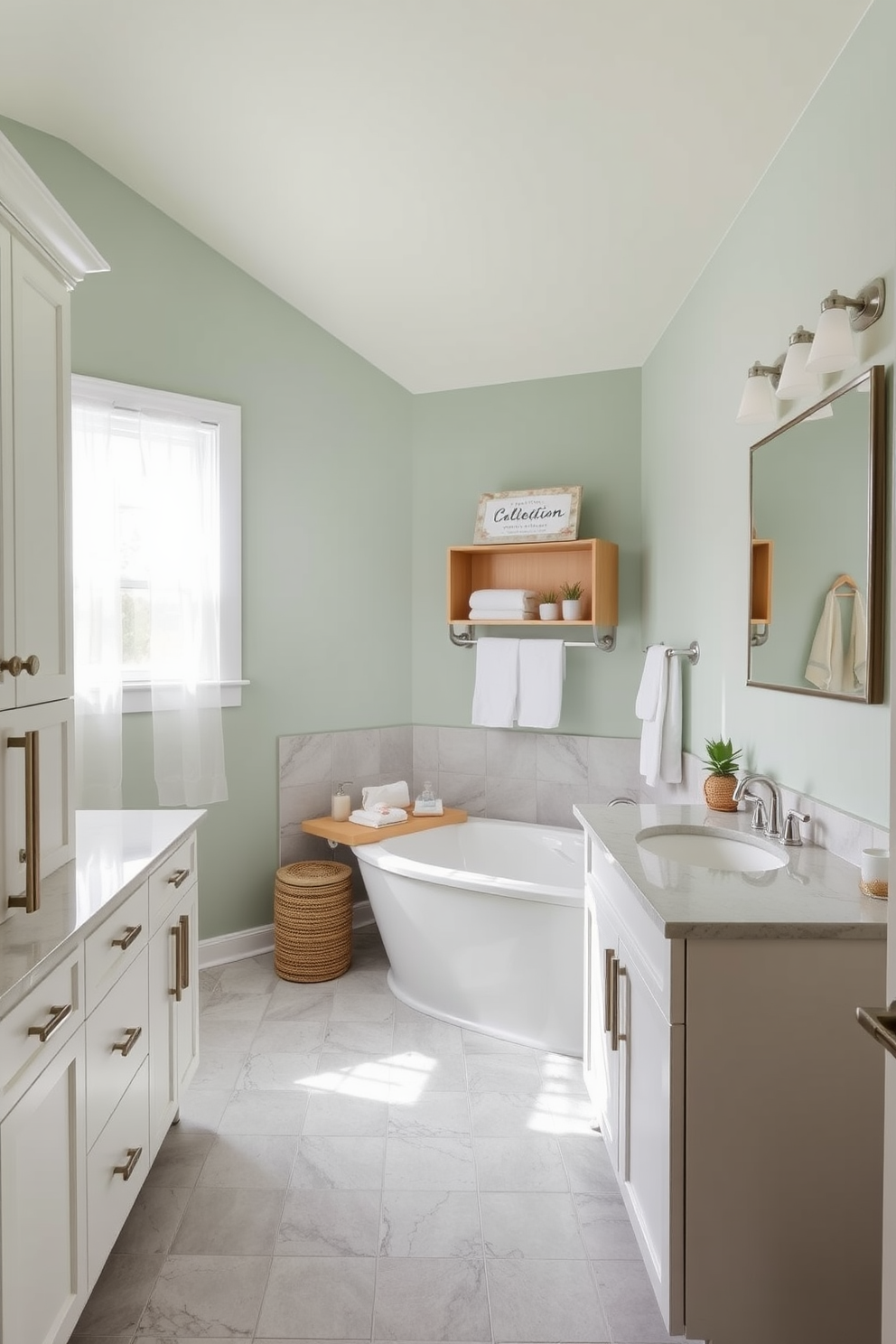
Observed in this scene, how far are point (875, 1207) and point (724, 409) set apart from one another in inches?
81.9

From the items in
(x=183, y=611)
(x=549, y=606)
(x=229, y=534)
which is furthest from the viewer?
(x=549, y=606)

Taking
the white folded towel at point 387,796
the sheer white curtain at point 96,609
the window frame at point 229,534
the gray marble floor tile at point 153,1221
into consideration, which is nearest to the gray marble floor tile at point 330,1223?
the gray marble floor tile at point 153,1221

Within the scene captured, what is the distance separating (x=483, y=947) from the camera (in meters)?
2.84

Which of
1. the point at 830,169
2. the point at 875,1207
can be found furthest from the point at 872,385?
the point at 875,1207

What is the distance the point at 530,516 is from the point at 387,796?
1379 mm

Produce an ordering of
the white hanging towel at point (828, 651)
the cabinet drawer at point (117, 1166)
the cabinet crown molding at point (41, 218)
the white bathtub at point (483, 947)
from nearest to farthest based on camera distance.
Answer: the cabinet crown molding at point (41, 218), the cabinet drawer at point (117, 1166), the white hanging towel at point (828, 651), the white bathtub at point (483, 947)

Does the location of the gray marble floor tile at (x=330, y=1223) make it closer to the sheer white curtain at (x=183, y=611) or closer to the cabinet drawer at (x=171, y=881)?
the cabinet drawer at (x=171, y=881)

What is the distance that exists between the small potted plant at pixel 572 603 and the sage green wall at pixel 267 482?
2.90 feet

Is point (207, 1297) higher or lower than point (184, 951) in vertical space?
lower

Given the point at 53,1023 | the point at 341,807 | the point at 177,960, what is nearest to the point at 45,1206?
the point at 53,1023

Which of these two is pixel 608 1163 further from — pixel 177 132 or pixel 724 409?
pixel 177 132

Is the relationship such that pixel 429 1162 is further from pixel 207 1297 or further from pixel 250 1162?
pixel 207 1297

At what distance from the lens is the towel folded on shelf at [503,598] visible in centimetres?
361

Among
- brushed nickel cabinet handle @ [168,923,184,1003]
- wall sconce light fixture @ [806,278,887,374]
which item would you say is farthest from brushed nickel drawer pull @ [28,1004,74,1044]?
wall sconce light fixture @ [806,278,887,374]
